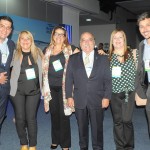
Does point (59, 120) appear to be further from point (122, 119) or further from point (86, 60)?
point (86, 60)

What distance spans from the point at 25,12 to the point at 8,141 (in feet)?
17.9

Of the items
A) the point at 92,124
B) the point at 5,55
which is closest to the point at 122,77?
the point at 92,124

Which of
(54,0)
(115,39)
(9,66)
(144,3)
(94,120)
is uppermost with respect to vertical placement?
(144,3)

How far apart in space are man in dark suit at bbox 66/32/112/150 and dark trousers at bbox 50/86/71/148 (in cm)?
32

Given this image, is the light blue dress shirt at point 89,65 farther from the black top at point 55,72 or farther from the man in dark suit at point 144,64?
the man in dark suit at point 144,64

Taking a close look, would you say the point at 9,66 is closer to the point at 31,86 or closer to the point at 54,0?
the point at 31,86

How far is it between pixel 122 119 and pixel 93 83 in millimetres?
593

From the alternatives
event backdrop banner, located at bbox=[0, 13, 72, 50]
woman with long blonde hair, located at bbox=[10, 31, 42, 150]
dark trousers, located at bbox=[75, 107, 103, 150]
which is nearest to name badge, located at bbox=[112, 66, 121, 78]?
dark trousers, located at bbox=[75, 107, 103, 150]

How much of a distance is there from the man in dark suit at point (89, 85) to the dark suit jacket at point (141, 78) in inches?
12.5

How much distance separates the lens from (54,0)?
8984mm

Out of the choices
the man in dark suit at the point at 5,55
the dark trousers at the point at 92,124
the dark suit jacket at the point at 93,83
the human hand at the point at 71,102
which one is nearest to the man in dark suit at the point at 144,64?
the dark suit jacket at the point at 93,83

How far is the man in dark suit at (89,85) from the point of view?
2934 millimetres

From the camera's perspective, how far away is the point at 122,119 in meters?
3.08

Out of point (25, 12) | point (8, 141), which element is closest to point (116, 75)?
point (8, 141)
